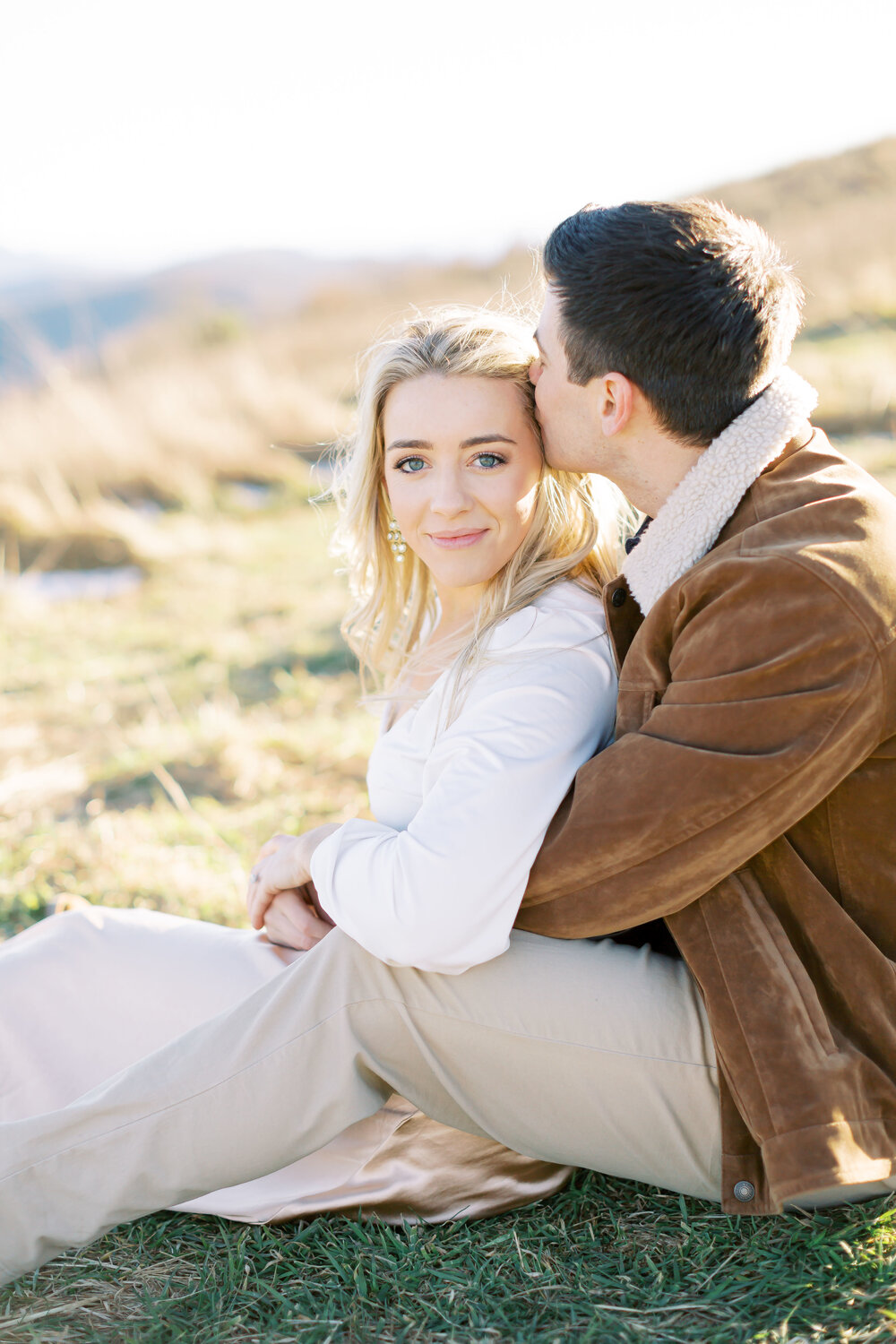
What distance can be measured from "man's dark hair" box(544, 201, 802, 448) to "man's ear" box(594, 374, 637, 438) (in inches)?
0.7

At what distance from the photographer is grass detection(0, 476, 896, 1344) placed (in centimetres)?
Result: 197

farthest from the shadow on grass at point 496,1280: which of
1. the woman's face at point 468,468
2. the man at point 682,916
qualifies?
the woman's face at point 468,468

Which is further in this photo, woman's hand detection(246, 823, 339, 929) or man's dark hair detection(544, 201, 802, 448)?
woman's hand detection(246, 823, 339, 929)

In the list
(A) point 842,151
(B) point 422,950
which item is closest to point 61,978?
(B) point 422,950

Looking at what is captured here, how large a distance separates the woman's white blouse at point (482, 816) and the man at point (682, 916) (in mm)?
64

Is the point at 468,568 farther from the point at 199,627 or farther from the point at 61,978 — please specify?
the point at 199,627

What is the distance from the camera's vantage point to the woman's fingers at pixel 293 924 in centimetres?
245

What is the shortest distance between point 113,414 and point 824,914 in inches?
408

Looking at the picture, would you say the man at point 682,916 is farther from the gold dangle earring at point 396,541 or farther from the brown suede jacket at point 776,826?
Answer: the gold dangle earring at point 396,541

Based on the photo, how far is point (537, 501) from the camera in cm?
254

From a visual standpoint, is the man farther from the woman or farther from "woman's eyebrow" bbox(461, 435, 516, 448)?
"woman's eyebrow" bbox(461, 435, 516, 448)

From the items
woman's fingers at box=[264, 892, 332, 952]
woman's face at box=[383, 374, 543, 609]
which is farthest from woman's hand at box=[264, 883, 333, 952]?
woman's face at box=[383, 374, 543, 609]

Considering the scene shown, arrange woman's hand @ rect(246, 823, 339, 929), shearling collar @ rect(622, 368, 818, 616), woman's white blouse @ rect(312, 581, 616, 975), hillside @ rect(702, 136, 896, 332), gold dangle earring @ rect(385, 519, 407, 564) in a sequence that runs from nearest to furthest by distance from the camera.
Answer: woman's white blouse @ rect(312, 581, 616, 975), shearling collar @ rect(622, 368, 818, 616), woman's hand @ rect(246, 823, 339, 929), gold dangle earring @ rect(385, 519, 407, 564), hillside @ rect(702, 136, 896, 332)

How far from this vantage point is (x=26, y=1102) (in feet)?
7.89
